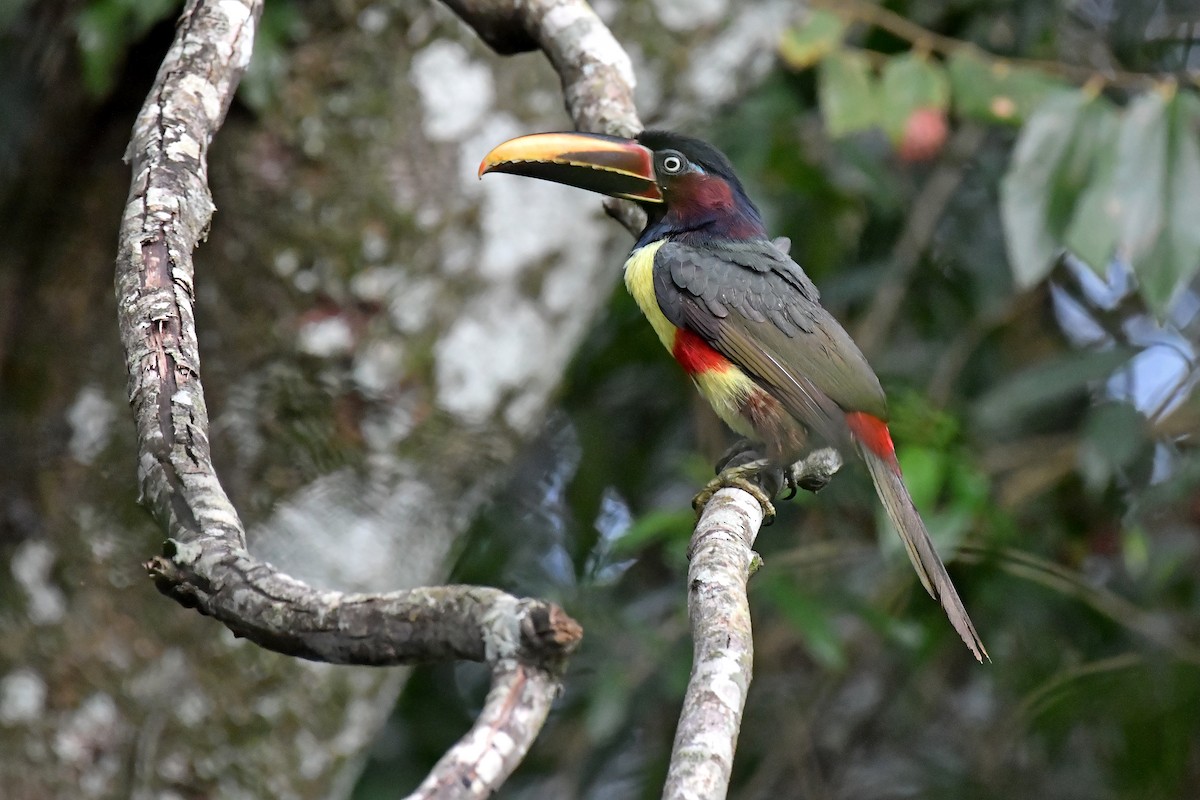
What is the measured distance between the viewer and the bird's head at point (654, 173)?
3090mm

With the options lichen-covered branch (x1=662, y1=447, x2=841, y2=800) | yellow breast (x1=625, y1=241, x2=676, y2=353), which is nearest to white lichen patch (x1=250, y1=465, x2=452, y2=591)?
yellow breast (x1=625, y1=241, x2=676, y2=353)

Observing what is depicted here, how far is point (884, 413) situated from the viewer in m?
3.15

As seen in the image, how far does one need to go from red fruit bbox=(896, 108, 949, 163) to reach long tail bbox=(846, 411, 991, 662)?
1.08 m

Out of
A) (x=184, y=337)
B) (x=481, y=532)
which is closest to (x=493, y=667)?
(x=184, y=337)

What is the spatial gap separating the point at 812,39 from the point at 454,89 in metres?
1.04

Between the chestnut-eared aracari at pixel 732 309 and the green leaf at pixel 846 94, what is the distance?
19.4 inches

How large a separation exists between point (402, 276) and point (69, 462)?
1.06m

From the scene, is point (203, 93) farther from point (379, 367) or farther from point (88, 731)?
point (88, 731)

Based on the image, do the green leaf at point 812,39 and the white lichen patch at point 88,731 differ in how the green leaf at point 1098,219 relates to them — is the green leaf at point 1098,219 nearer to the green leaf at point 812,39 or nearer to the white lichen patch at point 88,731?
the green leaf at point 812,39

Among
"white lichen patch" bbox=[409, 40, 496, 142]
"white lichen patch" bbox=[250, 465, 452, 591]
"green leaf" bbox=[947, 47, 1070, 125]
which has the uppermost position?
"white lichen patch" bbox=[409, 40, 496, 142]

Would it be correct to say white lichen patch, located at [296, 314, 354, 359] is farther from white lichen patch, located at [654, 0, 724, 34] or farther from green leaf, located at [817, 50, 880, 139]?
green leaf, located at [817, 50, 880, 139]

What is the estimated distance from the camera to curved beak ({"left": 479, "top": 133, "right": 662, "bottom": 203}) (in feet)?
10.1

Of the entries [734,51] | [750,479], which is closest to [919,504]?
[750,479]

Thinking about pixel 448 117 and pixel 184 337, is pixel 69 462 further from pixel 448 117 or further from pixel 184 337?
pixel 184 337
